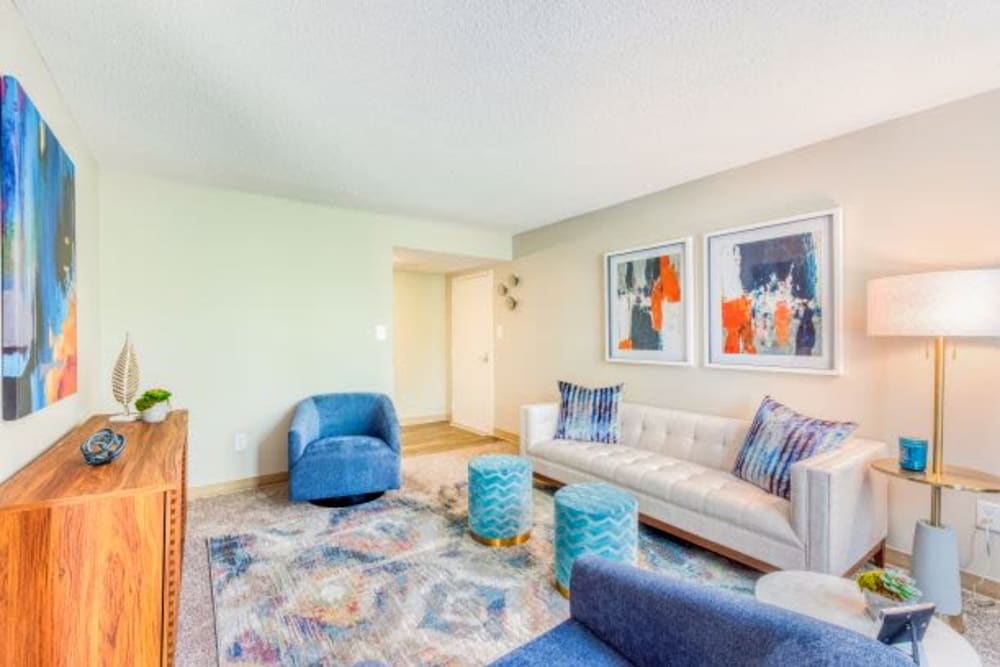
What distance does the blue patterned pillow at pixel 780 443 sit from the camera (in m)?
2.24

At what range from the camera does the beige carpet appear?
5.83 ft

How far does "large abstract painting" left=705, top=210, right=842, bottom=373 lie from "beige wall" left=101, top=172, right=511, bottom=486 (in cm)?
264

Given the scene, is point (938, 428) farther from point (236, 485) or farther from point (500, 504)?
point (236, 485)

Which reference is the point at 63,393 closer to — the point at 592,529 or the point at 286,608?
the point at 286,608

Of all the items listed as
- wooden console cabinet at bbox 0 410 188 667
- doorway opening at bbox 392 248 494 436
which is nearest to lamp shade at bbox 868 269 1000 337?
wooden console cabinet at bbox 0 410 188 667

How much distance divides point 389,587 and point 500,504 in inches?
27.0

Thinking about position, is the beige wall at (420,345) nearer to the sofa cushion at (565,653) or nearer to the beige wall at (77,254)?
the beige wall at (77,254)

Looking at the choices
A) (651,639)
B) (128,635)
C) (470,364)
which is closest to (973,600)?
(651,639)

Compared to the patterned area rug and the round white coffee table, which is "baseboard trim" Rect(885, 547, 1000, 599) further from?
the round white coffee table

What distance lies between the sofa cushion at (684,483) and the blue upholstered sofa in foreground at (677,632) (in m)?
1.30

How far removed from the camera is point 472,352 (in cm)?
569

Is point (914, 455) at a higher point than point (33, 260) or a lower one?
lower

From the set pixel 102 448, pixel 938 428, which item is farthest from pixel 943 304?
pixel 102 448

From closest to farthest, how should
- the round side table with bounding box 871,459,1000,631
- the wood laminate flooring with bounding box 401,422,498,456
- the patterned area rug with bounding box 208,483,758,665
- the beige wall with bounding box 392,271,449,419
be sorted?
the patterned area rug with bounding box 208,483,758,665, the round side table with bounding box 871,459,1000,631, the wood laminate flooring with bounding box 401,422,498,456, the beige wall with bounding box 392,271,449,419
